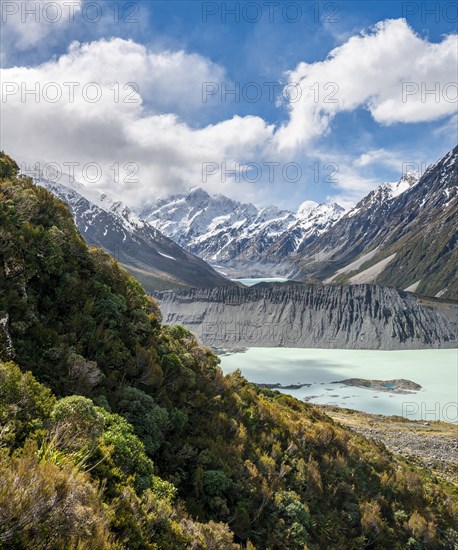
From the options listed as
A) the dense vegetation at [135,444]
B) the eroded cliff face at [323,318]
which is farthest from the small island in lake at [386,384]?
the dense vegetation at [135,444]

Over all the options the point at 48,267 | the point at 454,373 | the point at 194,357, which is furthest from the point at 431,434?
the point at 454,373

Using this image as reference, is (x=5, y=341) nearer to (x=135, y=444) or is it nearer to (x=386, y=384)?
(x=135, y=444)

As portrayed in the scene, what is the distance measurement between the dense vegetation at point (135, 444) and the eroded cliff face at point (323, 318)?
117m

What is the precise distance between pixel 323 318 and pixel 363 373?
4742cm

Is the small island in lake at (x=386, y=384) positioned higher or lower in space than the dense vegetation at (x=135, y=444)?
lower

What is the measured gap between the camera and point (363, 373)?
307ft

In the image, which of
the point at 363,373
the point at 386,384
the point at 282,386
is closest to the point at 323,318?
the point at 363,373

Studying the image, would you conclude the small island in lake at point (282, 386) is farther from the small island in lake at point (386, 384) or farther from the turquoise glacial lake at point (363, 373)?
the small island in lake at point (386, 384)

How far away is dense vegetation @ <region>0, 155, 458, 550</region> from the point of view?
6.76m

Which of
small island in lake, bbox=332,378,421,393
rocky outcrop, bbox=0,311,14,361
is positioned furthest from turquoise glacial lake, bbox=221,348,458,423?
rocky outcrop, bbox=0,311,14,361

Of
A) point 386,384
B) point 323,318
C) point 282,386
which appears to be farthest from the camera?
point 323,318

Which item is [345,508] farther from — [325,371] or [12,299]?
[325,371]

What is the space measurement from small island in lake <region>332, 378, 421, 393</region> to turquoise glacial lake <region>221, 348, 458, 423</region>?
1760 millimetres

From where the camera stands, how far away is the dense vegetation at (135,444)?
676 cm
